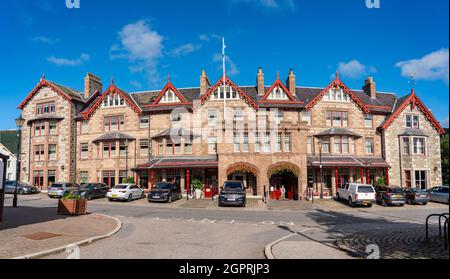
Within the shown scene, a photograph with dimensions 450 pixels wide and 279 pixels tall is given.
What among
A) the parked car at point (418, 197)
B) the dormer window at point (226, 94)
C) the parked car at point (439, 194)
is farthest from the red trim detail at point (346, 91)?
the parked car at point (418, 197)

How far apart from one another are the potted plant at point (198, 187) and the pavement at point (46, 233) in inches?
644

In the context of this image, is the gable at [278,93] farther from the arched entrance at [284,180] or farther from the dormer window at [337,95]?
the arched entrance at [284,180]

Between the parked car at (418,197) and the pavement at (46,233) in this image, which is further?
the parked car at (418,197)

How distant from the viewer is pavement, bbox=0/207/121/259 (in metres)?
9.46

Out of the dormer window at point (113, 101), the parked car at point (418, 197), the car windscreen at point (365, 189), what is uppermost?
the dormer window at point (113, 101)

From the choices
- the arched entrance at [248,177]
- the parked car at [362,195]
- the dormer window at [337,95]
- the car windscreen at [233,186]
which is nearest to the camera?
the parked car at [362,195]

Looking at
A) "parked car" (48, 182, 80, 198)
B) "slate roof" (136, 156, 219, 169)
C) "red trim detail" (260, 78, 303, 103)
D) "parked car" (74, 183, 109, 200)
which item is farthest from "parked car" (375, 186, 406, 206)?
"parked car" (48, 182, 80, 198)

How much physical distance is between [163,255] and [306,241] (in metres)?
5.08

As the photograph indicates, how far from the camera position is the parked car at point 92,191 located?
30.3 metres

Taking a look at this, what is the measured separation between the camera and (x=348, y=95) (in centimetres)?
3791

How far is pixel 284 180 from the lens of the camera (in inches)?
1388

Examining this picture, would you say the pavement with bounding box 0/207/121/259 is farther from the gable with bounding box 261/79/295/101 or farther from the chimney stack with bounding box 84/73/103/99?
the chimney stack with bounding box 84/73/103/99

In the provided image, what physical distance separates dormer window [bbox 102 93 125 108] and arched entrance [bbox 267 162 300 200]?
1922 cm

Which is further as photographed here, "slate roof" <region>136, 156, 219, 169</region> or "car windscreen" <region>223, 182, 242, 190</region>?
"slate roof" <region>136, 156, 219, 169</region>
